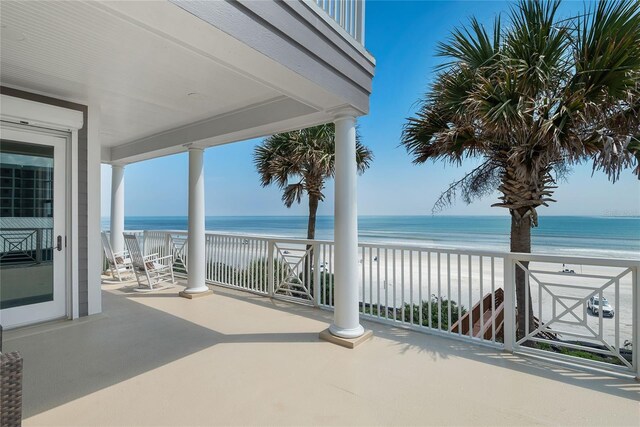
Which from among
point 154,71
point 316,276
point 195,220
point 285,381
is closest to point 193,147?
point 195,220

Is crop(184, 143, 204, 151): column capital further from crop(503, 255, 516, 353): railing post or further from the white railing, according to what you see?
crop(503, 255, 516, 353): railing post

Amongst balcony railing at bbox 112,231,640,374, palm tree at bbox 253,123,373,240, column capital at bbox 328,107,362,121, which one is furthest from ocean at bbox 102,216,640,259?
column capital at bbox 328,107,362,121

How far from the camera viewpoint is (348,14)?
2.85 meters

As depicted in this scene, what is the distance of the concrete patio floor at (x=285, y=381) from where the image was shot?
6.12 feet

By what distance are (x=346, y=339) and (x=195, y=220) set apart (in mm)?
2966

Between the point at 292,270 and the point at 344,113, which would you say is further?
the point at 292,270

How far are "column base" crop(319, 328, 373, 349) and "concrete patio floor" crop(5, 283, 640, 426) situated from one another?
0.06 metres

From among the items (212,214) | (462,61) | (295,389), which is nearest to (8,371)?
(295,389)

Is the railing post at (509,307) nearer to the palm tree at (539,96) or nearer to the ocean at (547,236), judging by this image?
the palm tree at (539,96)

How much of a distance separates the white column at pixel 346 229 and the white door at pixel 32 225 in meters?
3.15

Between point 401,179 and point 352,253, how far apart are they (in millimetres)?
24945

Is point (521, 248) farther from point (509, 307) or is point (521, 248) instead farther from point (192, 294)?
point (192, 294)

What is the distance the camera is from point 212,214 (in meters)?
47.9

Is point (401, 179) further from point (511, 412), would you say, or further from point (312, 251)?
point (511, 412)
